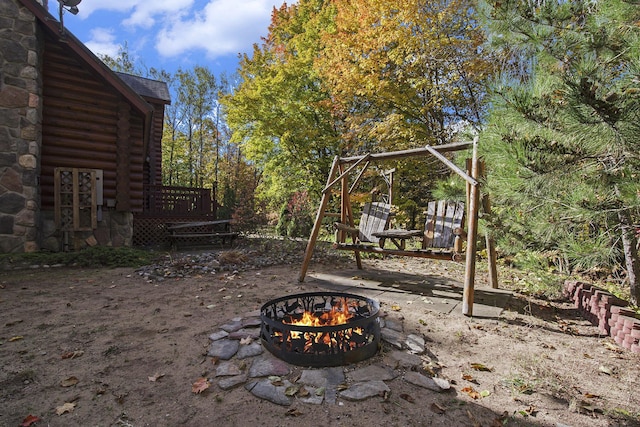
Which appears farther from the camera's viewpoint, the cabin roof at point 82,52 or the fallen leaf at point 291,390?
the cabin roof at point 82,52

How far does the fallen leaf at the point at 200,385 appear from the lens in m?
2.04

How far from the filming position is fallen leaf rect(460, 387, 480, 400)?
2.02 metres

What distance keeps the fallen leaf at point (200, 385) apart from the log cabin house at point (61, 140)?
6.15 metres

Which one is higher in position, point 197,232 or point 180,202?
point 180,202

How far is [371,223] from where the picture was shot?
5367 millimetres

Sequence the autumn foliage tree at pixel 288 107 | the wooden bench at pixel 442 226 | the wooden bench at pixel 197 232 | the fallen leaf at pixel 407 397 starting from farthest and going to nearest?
the autumn foliage tree at pixel 288 107
the wooden bench at pixel 197 232
the wooden bench at pixel 442 226
the fallen leaf at pixel 407 397

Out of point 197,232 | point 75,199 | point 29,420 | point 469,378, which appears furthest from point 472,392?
point 197,232

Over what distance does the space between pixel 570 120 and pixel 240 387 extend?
8.97 ft

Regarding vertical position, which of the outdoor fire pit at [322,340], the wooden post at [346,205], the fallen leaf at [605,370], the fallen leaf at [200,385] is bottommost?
the fallen leaf at [200,385]

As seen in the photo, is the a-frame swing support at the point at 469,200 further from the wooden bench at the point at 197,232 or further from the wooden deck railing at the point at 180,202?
the wooden deck railing at the point at 180,202

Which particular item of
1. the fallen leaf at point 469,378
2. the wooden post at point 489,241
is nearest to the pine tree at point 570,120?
the wooden post at point 489,241

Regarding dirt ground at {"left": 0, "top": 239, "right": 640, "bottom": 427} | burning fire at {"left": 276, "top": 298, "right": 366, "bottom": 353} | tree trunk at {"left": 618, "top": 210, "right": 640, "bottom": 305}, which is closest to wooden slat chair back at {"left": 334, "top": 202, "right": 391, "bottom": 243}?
dirt ground at {"left": 0, "top": 239, "right": 640, "bottom": 427}

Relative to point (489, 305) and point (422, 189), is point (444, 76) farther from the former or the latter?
point (489, 305)

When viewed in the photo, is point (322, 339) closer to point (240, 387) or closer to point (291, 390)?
point (291, 390)
